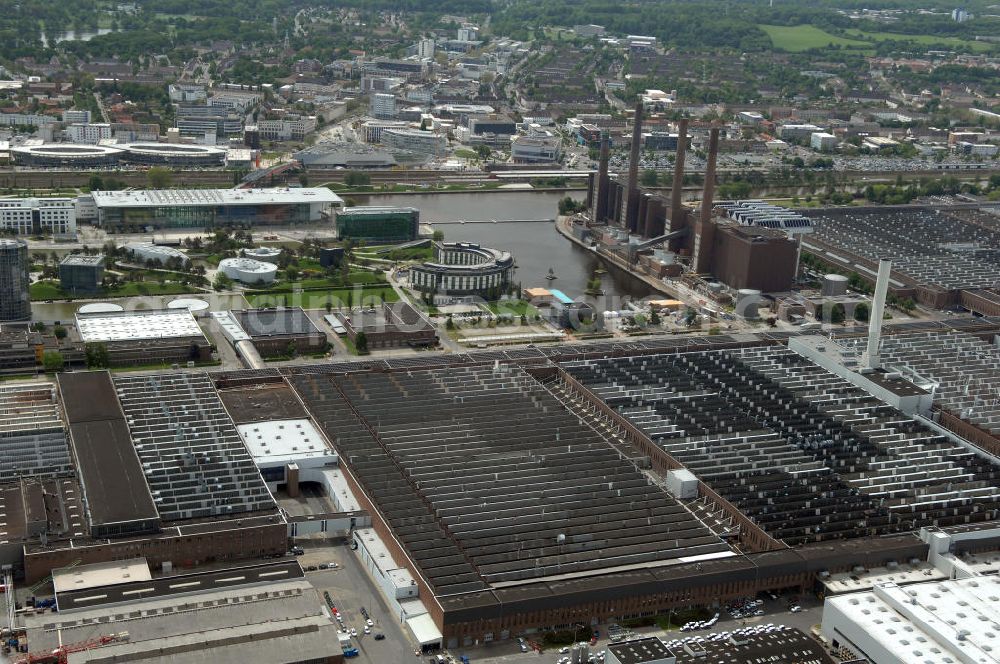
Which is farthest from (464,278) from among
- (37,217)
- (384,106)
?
(384,106)

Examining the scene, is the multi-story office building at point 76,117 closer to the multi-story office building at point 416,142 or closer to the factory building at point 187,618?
the multi-story office building at point 416,142

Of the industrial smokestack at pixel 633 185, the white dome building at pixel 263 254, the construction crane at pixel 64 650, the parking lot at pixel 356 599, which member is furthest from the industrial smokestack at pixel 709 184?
the construction crane at pixel 64 650

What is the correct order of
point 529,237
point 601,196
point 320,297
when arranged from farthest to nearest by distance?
point 601,196, point 529,237, point 320,297

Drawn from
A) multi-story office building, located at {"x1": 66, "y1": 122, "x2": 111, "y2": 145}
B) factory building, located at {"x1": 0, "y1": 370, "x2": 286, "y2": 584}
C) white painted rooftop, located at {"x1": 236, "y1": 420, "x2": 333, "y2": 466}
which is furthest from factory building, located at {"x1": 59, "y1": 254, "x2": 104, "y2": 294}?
multi-story office building, located at {"x1": 66, "y1": 122, "x2": 111, "y2": 145}

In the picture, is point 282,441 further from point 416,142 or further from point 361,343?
point 416,142

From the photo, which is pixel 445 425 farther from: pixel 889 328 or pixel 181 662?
pixel 889 328

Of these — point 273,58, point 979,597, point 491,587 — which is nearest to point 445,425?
point 491,587
